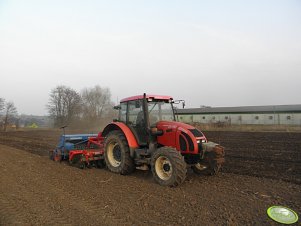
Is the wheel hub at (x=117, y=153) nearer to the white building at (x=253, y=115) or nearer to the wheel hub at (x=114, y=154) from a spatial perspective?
the wheel hub at (x=114, y=154)

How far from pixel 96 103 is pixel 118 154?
5369 cm

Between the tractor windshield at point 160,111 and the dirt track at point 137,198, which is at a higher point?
the tractor windshield at point 160,111

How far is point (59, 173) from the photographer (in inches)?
311

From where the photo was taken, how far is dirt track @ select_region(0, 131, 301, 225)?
14.8 ft

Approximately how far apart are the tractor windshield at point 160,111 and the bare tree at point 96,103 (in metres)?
44.7

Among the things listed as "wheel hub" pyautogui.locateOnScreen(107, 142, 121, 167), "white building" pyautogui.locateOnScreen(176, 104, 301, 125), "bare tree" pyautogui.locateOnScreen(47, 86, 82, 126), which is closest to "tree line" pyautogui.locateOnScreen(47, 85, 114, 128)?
"bare tree" pyautogui.locateOnScreen(47, 86, 82, 126)

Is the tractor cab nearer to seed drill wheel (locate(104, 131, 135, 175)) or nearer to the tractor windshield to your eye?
the tractor windshield

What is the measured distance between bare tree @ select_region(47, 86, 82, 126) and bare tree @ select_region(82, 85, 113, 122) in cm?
190

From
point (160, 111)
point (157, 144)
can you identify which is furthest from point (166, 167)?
point (160, 111)

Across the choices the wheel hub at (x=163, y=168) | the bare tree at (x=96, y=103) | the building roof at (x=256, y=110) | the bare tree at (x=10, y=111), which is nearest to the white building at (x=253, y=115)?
the building roof at (x=256, y=110)

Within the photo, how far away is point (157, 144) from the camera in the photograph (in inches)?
290

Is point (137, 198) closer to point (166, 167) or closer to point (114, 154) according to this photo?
point (166, 167)

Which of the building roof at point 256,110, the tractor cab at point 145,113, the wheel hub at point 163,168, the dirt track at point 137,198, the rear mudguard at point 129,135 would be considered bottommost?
the dirt track at point 137,198

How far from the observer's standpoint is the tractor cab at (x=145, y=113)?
737 cm
